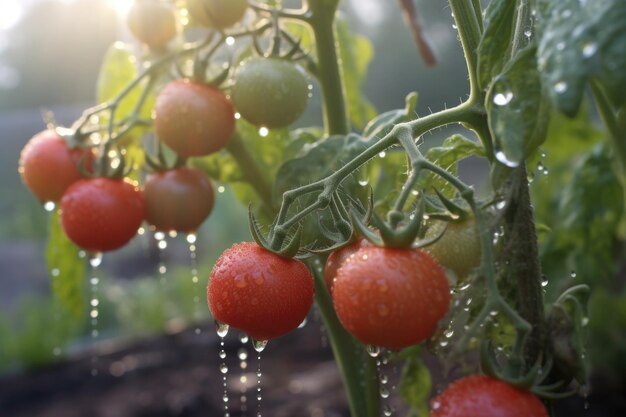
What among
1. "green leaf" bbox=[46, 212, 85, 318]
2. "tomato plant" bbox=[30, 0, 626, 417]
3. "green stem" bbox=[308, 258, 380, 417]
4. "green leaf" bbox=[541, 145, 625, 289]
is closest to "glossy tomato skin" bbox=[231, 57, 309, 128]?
"tomato plant" bbox=[30, 0, 626, 417]

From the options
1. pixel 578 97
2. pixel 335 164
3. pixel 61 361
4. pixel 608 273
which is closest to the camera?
pixel 578 97

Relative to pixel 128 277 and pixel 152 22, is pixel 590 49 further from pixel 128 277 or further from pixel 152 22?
pixel 128 277

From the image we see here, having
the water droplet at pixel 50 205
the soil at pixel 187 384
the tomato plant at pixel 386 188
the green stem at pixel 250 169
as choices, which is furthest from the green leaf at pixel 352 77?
the soil at pixel 187 384

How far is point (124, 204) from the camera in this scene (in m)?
0.95

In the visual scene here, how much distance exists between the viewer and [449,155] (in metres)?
0.77

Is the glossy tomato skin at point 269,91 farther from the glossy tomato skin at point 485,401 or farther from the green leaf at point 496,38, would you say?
the glossy tomato skin at point 485,401

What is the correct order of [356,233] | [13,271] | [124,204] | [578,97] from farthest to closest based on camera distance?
[13,271] → [124,204] → [356,233] → [578,97]

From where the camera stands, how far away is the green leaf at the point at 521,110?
58 centimetres

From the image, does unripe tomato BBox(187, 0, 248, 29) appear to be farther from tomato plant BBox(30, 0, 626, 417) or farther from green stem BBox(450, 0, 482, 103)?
green stem BBox(450, 0, 482, 103)

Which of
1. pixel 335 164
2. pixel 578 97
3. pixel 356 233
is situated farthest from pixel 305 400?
pixel 578 97

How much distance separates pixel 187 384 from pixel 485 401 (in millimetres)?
2389

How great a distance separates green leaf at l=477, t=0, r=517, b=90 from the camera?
0.64 meters

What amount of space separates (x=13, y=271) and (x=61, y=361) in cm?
296

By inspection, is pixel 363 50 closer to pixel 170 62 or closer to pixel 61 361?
pixel 170 62
